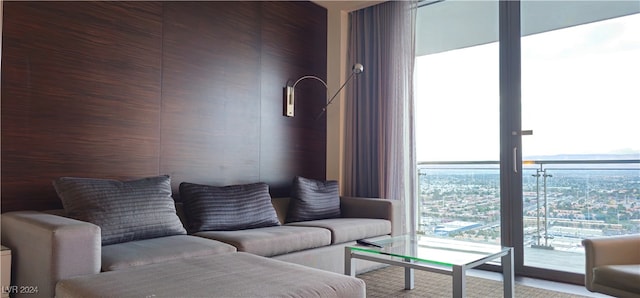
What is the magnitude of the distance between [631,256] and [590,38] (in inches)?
69.5

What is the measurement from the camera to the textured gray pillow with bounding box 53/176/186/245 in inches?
95.7

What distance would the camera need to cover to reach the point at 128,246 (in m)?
2.35

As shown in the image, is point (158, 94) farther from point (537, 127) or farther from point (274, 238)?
point (537, 127)

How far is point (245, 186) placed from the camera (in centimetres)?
337

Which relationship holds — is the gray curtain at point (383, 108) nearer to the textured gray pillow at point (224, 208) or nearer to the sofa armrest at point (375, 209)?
the sofa armrest at point (375, 209)

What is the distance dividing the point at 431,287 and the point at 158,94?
236 centimetres

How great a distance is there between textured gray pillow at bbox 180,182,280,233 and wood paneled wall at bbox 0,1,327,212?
35 centimetres

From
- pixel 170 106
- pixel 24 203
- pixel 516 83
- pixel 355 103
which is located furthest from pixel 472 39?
pixel 24 203

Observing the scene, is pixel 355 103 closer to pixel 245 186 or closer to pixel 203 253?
pixel 245 186

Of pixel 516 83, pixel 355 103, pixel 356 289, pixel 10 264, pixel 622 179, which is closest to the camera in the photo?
pixel 356 289

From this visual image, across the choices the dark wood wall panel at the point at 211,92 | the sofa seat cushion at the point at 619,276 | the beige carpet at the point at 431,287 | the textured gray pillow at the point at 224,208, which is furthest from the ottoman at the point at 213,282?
the dark wood wall panel at the point at 211,92

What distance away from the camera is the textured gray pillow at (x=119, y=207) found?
2.43m

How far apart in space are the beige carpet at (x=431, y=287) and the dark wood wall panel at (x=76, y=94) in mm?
1797

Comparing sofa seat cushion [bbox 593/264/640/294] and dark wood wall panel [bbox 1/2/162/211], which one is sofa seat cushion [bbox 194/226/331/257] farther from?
sofa seat cushion [bbox 593/264/640/294]
